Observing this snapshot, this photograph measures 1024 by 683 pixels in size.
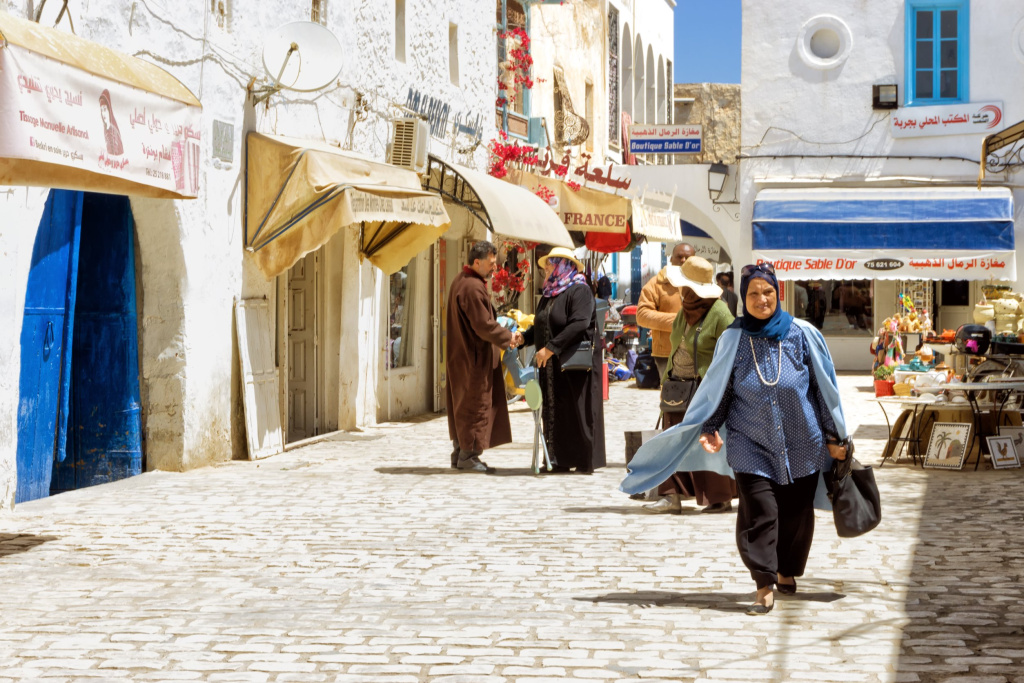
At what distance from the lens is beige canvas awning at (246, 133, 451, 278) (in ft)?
36.7

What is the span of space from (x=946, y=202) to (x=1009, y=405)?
12.3m

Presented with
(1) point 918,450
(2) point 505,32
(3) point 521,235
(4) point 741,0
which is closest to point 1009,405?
(1) point 918,450

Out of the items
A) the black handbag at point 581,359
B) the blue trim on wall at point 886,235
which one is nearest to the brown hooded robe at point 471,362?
the black handbag at point 581,359

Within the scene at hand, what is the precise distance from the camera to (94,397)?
33.9 ft

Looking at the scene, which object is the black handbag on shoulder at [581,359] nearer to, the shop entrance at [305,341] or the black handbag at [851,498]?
the shop entrance at [305,341]

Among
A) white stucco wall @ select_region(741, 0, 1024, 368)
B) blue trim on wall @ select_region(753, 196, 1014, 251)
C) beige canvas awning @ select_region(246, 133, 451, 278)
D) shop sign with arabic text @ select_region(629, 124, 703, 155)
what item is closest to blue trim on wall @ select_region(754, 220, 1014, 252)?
blue trim on wall @ select_region(753, 196, 1014, 251)

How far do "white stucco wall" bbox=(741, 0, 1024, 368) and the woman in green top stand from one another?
15.9 meters

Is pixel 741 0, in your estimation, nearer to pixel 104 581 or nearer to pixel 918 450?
pixel 918 450

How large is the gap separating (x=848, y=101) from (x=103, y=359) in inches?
653

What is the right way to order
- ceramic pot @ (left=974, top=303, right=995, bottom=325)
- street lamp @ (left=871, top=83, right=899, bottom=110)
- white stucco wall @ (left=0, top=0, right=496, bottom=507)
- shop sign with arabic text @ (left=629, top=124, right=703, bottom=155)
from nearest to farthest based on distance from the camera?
white stucco wall @ (left=0, top=0, right=496, bottom=507)
ceramic pot @ (left=974, top=303, right=995, bottom=325)
street lamp @ (left=871, top=83, right=899, bottom=110)
shop sign with arabic text @ (left=629, top=124, right=703, bottom=155)

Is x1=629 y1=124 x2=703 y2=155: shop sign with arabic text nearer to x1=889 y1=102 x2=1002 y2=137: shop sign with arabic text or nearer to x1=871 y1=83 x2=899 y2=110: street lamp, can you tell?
x1=871 y1=83 x2=899 y2=110: street lamp

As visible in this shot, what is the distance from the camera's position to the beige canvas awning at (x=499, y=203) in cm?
1404

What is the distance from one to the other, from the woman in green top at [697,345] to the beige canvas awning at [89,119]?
118 inches

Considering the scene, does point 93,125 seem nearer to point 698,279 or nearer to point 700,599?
point 698,279
